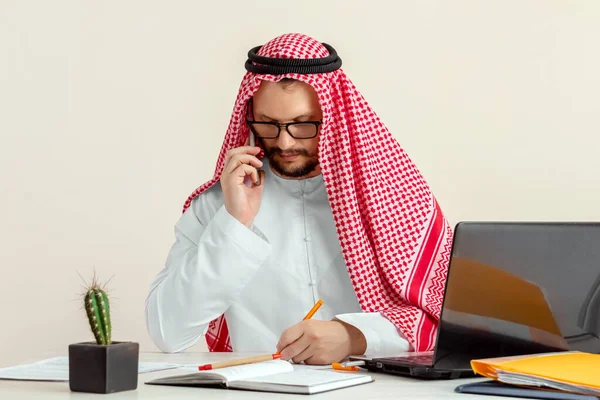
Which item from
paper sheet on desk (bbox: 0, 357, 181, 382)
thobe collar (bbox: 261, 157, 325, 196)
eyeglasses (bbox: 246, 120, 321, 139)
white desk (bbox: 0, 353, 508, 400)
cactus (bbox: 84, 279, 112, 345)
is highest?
eyeglasses (bbox: 246, 120, 321, 139)

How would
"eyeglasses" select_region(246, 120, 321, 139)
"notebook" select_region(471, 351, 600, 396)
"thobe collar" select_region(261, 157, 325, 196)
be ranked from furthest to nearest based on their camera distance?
"thobe collar" select_region(261, 157, 325, 196) < "eyeglasses" select_region(246, 120, 321, 139) < "notebook" select_region(471, 351, 600, 396)

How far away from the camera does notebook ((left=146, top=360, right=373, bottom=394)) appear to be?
156 cm

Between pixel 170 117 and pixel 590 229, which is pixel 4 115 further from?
pixel 590 229

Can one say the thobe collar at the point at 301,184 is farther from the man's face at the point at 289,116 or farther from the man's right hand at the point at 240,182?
the man's right hand at the point at 240,182

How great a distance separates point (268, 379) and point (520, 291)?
1.71 feet

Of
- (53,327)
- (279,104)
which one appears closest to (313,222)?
(279,104)

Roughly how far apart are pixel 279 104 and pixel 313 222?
47cm

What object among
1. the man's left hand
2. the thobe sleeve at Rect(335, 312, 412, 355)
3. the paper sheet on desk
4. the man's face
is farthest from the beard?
the paper sheet on desk

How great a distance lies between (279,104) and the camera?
8.59 ft

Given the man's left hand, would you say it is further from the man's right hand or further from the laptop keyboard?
the man's right hand

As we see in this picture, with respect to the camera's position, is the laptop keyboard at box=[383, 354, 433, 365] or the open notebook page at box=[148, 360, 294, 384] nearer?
the open notebook page at box=[148, 360, 294, 384]

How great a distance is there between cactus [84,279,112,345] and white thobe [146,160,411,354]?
98cm

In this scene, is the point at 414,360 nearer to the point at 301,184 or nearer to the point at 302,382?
the point at 302,382

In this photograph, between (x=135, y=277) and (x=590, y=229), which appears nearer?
(x=590, y=229)
